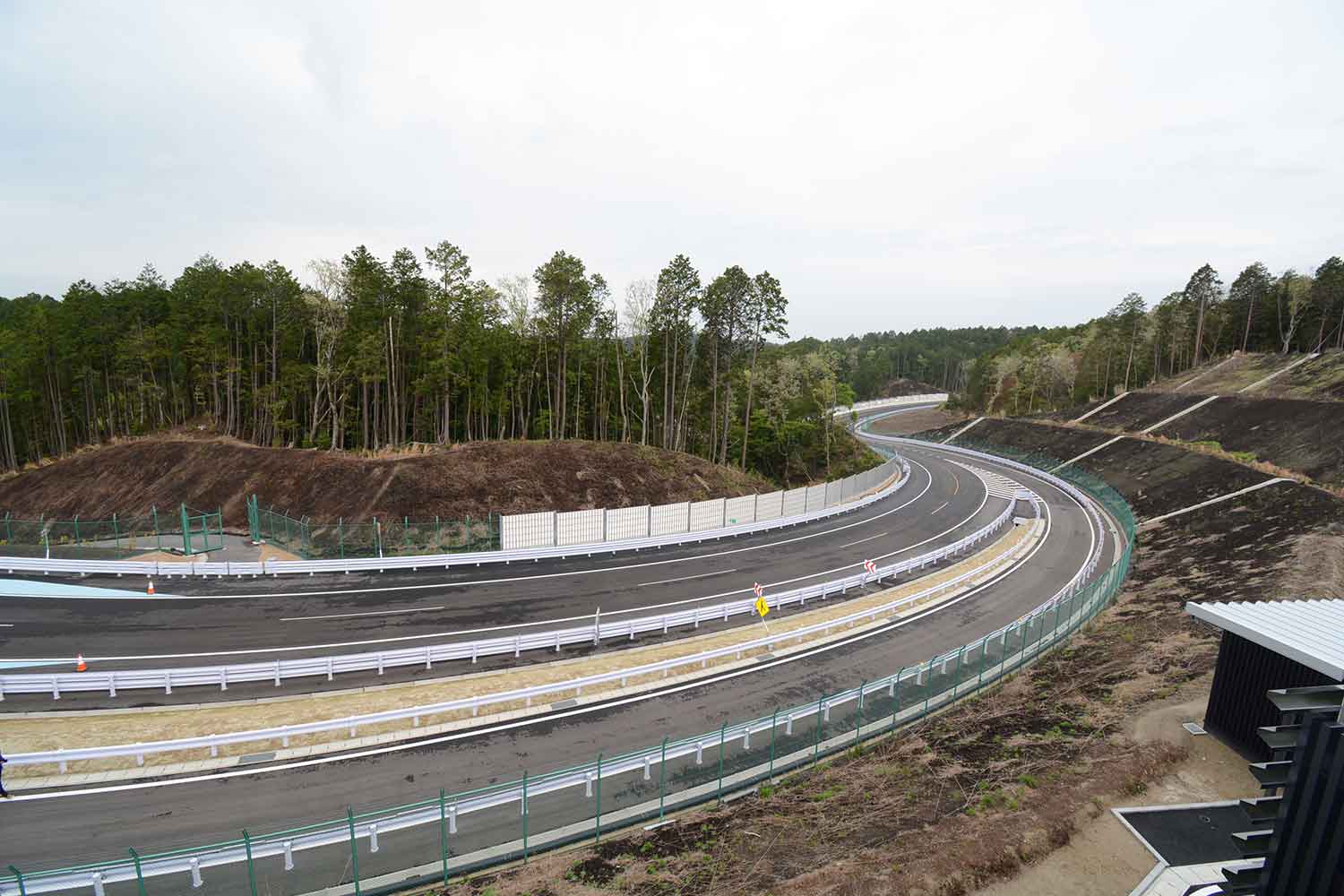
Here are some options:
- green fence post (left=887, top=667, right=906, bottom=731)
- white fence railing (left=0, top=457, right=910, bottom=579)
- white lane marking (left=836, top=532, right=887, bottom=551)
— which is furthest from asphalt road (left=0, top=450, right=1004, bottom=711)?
green fence post (left=887, top=667, right=906, bottom=731)

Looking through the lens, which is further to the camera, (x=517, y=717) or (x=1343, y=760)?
(x=517, y=717)

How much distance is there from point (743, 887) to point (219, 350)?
59.4m

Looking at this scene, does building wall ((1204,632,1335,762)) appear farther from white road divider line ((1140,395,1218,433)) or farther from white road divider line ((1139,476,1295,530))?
white road divider line ((1140,395,1218,433))

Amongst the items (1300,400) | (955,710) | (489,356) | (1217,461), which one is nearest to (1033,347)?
(1300,400)

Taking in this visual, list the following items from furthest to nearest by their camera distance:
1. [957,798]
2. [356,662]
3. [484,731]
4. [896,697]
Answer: [356,662]
[896,697]
[484,731]
[957,798]

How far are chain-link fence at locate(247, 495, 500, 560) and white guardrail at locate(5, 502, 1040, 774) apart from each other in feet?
41.4

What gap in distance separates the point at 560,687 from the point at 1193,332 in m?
110

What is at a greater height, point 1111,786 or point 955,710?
point 1111,786

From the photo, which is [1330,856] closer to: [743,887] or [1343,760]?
[1343,760]

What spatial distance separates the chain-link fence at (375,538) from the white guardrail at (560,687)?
1261cm

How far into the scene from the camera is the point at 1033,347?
350 feet

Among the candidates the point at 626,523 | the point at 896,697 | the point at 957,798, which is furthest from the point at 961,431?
the point at 957,798

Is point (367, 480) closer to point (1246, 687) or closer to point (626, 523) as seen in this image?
point (626, 523)

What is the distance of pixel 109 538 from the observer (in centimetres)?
3366
